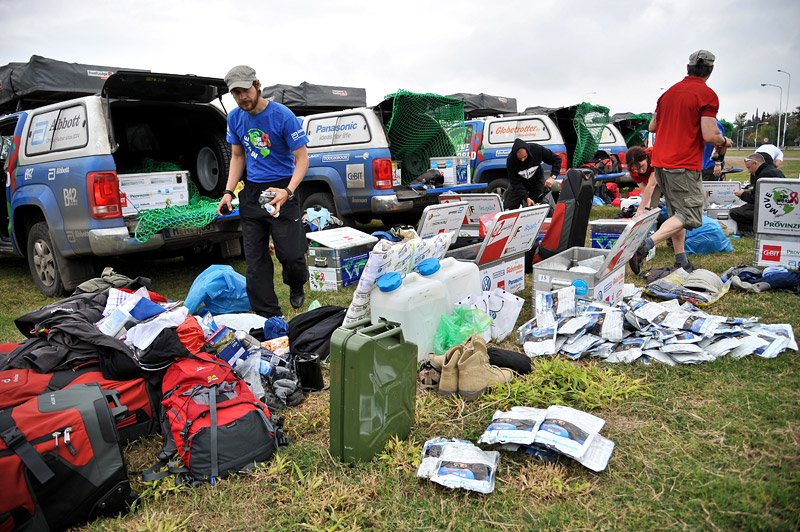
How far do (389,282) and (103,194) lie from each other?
10.5 ft

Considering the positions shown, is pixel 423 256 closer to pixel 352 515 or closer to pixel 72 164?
pixel 352 515

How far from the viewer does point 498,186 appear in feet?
33.0

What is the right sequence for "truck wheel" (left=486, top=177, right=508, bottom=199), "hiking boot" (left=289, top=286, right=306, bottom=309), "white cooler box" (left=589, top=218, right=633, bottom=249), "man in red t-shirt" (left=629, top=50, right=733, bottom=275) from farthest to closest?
"truck wheel" (left=486, top=177, right=508, bottom=199) → "white cooler box" (left=589, top=218, right=633, bottom=249) → "man in red t-shirt" (left=629, top=50, right=733, bottom=275) → "hiking boot" (left=289, top=286, right=306, bottom=309)

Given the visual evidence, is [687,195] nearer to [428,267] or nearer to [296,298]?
[428,267]

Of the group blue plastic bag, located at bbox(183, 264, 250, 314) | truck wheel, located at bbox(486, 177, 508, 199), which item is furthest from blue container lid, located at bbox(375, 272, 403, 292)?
truck wheel, located at bbox(486, 177, 508, 199)

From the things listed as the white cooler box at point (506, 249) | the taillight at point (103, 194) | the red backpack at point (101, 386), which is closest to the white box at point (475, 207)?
the white cooler box at point (506, 249)

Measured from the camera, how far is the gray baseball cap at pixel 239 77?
3855 mm

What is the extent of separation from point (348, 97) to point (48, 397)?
10388 millimetres

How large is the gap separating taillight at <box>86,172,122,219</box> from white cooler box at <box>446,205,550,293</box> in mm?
3132

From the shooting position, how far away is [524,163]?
763 cm

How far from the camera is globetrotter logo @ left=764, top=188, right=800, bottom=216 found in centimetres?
532

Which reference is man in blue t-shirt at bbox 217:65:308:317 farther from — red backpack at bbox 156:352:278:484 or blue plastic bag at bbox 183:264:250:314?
red backpack at bbox 156:352:278:484

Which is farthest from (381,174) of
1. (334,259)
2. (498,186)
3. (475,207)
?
(498,186)

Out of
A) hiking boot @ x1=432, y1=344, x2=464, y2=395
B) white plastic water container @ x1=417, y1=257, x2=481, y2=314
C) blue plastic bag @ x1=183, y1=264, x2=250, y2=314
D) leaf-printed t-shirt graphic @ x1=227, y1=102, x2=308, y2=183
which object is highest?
leaf-printed t-shirt graphic @ x1=227, y1=102, x2=308, y2=183
